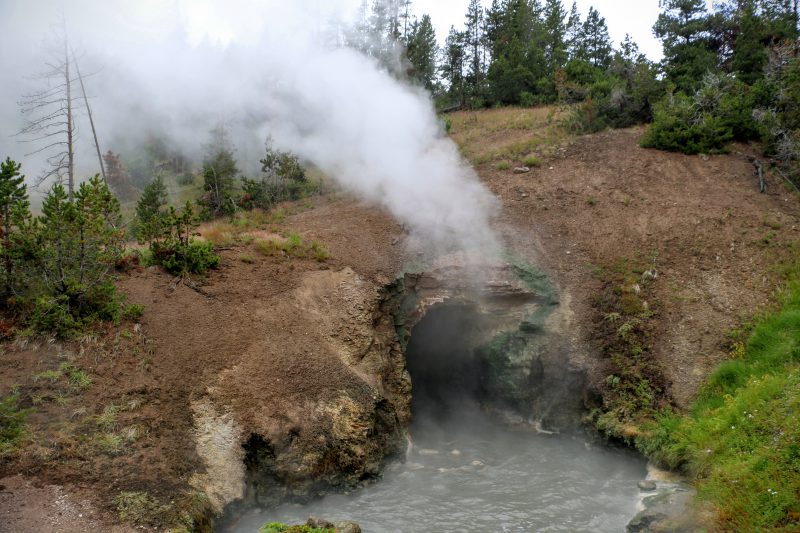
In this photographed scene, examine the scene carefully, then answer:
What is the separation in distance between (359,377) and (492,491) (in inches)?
124

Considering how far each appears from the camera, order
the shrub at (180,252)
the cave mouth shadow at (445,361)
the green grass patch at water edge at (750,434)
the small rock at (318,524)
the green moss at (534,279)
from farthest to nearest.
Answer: the cave mouth shadow at (445,361)
the green moss at (534,279)
the shrub at (180,252)
the small rock at (318,524)
the green grass patch at water edge at (750,434)

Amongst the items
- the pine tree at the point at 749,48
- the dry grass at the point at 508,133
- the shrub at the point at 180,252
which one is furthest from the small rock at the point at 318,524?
the pine tree at the point at 749,48

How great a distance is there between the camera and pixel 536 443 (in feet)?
39.2

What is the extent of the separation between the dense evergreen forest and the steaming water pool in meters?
11.9

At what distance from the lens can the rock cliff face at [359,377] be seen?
9500mm

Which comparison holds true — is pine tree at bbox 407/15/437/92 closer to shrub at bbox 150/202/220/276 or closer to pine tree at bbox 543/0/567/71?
pine tree at bbox 543/0/567/71

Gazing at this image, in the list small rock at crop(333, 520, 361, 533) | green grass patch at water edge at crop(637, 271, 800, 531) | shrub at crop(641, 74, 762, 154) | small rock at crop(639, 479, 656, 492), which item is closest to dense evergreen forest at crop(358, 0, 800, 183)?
shrub at crop(641, 74, 762, 154)

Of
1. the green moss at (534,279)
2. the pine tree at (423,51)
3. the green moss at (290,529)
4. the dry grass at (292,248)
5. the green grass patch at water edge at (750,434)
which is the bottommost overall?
the green moss at (290,529)

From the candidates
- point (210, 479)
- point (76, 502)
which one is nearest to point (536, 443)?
point (210, 479)

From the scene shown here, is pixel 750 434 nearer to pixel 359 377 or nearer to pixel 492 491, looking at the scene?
pixel 492 491

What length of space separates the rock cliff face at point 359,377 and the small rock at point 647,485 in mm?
2601

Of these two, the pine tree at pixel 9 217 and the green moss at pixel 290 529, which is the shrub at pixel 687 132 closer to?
the green moss at pixel 290 529

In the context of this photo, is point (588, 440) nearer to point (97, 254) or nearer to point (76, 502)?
point (76, 502)

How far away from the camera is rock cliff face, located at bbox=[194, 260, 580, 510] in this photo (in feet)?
31.2
